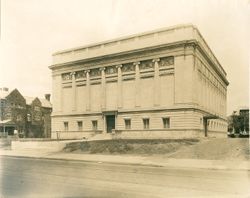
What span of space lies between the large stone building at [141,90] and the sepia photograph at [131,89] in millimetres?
100

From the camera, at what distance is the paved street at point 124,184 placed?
334 inches

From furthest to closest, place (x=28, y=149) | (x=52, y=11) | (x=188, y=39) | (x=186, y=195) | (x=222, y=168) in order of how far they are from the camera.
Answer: (x=188, y=39) < (x=28, y=149) < (x=222, y=168) < (x=52, y=11) < (x=186, y=195)

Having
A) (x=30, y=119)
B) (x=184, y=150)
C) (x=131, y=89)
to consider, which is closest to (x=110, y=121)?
Result: (x=131, y=89)

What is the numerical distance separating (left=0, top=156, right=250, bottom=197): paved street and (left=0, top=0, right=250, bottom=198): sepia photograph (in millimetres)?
29

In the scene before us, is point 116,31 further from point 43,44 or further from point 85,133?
point 85,133

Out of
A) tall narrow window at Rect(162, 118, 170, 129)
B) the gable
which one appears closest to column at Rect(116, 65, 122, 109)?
tall narrow window at Rect(162, 118, 170, 129)

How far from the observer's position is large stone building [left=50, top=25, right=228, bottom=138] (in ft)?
97.0

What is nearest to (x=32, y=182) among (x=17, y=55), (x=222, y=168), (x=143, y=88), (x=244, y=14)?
(x=17, y=55)

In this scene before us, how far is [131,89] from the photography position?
109 feet

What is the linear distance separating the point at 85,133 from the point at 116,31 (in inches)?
974

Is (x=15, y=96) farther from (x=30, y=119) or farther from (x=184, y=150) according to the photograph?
(x=30, y=119)

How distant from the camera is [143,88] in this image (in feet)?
106

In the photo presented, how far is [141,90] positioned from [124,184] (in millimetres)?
23092

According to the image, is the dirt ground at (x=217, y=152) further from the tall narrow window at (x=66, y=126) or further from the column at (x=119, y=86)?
the tall narrow window at (x=66, y=126)
